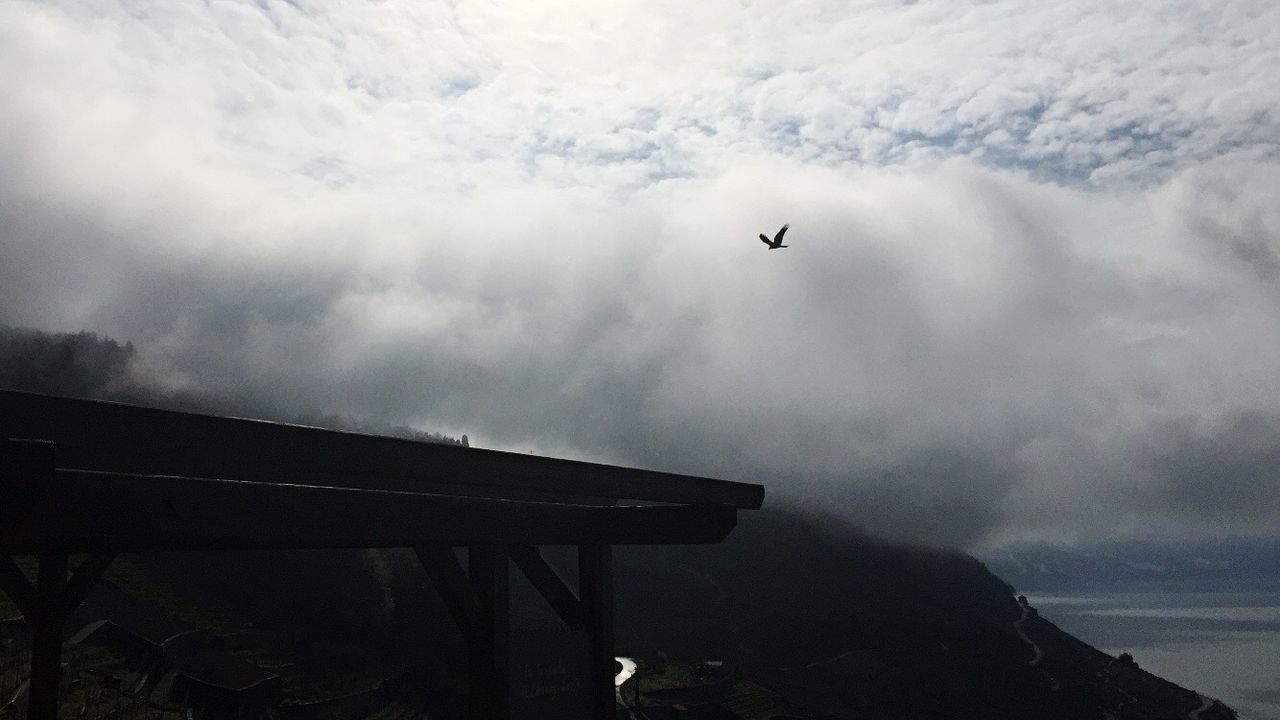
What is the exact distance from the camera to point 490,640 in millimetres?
6652

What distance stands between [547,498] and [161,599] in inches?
3278

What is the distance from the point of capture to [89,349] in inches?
6531

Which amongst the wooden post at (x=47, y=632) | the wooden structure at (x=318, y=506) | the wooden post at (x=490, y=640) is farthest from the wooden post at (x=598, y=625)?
the wooden post at (x=47, y=632)

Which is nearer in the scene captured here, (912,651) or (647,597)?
(647,597)

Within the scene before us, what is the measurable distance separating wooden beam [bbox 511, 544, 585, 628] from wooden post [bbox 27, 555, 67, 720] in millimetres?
4476

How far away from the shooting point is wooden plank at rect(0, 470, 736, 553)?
385 cm

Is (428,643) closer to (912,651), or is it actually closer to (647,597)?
(647,597)

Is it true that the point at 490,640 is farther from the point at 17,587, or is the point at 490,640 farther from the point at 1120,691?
the point at 1120,691

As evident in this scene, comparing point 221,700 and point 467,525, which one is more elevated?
point 467,525

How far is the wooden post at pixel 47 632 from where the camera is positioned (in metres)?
8.46

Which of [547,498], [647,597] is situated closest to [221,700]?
[547,498]

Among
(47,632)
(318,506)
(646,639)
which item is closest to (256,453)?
(318,506)

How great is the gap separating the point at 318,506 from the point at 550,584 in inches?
106

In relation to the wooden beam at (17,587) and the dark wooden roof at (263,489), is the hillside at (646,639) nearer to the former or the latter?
the dark wooden roof at (263,489)
